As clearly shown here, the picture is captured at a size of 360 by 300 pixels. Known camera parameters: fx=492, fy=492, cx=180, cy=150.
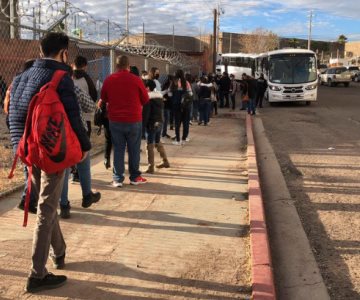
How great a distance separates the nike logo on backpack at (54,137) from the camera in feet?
11.5

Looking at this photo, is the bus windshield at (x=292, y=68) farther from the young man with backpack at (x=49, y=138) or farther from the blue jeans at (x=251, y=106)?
the young man with backpack at (x=49, y=138)

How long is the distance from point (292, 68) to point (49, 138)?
24.7m

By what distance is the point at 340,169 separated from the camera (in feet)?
31.0

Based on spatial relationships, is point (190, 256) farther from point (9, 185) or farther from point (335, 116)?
point (335, 116)

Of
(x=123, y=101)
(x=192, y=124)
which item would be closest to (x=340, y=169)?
(x=123, y=101)

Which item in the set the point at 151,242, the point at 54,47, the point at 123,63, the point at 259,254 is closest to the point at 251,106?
the point at 123,63

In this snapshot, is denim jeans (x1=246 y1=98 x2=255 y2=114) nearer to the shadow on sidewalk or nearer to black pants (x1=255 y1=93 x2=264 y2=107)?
black pants (x1=255 y1=93 x2=264 y2=107)

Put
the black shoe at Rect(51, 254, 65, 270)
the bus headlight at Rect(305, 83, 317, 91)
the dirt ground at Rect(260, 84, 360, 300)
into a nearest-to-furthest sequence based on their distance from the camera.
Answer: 1. the black shoe at Rect(51, 254, 65, 270)
2. the dirt ground at Rect(260, 84, 360, 300)
3. the bus headlight at Rect(305, 83, 317, 91)

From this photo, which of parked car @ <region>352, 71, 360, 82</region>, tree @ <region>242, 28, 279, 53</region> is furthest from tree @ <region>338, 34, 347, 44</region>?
parked car @ <region>352, 71, 360, 82</region>

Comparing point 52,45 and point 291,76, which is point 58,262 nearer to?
point 52,45

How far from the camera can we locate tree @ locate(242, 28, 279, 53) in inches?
4097

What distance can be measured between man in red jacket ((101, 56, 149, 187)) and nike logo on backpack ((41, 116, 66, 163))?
10.7 ft

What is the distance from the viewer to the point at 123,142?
7.00 m

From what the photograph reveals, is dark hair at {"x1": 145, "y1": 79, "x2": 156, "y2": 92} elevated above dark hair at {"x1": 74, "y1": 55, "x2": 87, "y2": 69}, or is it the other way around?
dark hair at {"x1": 74, "y1": 55, "x2": 87, "y2": 69}
